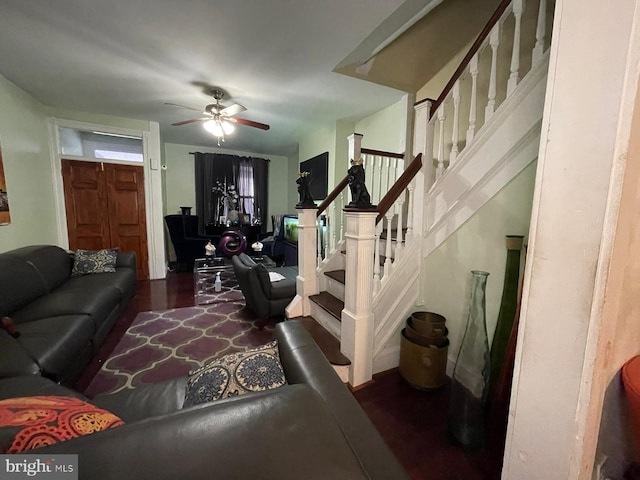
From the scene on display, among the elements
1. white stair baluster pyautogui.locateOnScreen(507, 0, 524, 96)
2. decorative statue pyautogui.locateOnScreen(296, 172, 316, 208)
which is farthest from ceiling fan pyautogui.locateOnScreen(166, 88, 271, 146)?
white stair baluster pyautogui.locateOnScreen(507, 0, 524, 96)

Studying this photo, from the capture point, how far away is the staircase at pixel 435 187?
1.42m

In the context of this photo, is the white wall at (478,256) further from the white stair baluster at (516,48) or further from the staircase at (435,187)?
the white stair baluster at (516,48)

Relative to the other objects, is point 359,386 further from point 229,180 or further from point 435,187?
point 229,180

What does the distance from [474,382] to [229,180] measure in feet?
19.3

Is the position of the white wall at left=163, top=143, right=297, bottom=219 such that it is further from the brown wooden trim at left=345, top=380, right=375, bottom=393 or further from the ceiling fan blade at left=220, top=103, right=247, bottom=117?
the brown wooden trim at left=345, top=380, right=375, bottom=393

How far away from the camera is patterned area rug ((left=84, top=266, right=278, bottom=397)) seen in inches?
75.0

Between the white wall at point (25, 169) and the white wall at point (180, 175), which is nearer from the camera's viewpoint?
the white wall at point (25, 169)

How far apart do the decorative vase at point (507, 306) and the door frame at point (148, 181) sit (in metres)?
4.77

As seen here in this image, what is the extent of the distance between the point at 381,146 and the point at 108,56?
10.1 feet

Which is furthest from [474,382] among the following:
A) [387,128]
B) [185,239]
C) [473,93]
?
[185,239]

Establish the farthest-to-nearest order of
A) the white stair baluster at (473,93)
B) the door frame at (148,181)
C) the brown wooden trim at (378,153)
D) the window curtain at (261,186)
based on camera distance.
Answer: the window curtain at (261,186) < the door frame at (148,181) < the brown wooden trim at (378,153) < the white stair baluster at (473,93)

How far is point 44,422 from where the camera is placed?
0.58 meters

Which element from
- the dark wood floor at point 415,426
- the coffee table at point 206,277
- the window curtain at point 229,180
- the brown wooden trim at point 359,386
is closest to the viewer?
the dark wood floor at point 415,426

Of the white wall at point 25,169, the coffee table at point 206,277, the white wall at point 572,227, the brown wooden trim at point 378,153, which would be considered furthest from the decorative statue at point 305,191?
the white wall at point 25,169
